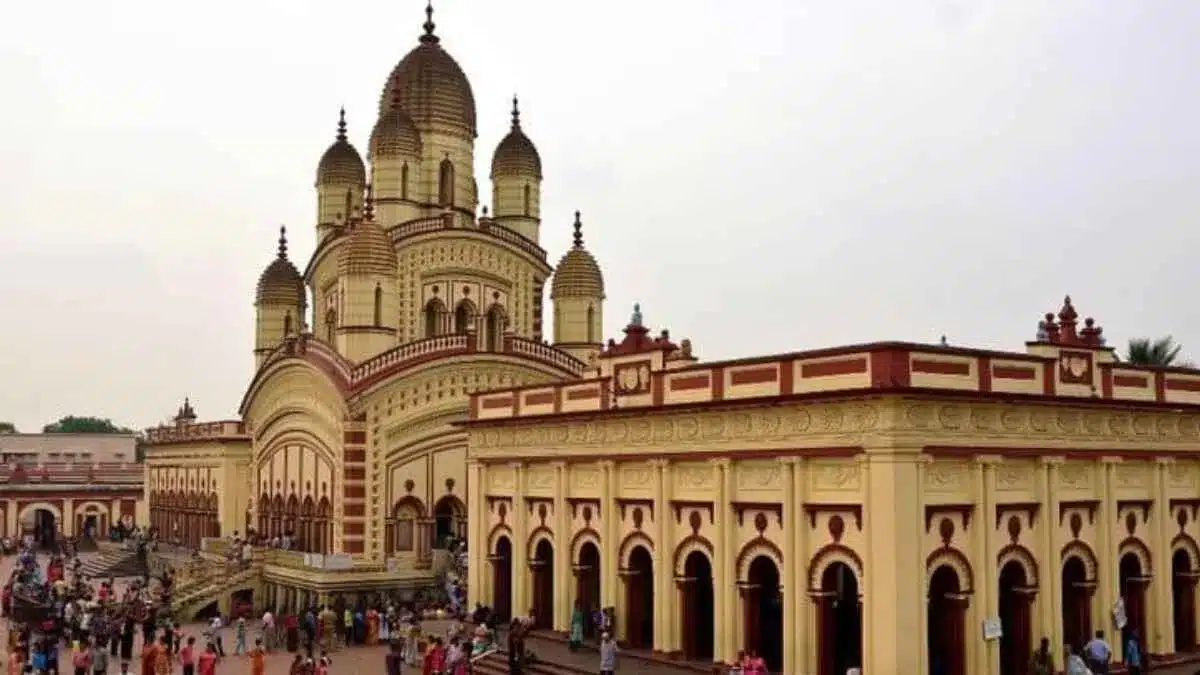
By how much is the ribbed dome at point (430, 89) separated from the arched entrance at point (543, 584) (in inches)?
757

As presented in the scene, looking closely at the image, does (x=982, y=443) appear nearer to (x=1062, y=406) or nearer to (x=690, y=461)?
(x=1062, y=406)

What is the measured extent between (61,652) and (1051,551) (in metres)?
22.5

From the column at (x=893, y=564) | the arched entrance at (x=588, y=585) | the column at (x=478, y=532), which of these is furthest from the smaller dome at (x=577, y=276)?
the column at (x=893, y=564)

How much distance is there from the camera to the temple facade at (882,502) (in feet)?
63.9

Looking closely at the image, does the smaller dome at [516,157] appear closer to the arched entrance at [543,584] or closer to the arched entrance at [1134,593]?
the arched entrance at [543,584]

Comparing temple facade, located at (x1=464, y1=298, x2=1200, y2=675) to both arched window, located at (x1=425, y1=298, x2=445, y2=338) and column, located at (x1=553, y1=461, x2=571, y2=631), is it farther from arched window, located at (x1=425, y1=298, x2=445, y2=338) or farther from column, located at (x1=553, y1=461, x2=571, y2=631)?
arched window, located at (x1=425, y1=298, x2=445, y2=338)

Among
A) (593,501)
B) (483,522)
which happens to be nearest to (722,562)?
(593,501)

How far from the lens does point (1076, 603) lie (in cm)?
2191

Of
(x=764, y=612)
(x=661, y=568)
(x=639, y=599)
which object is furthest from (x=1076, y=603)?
(x=639, y=599)

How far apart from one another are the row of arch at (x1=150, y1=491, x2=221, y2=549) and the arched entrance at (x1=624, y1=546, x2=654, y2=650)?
25602 millimetres

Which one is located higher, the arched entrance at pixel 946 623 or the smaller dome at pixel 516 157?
the smaller dome at pixel 516 157

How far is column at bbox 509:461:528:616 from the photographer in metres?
27.6

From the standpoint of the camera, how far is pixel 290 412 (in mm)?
40156

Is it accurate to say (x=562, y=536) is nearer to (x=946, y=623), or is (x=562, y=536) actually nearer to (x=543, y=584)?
→ (x=543, y=584)
